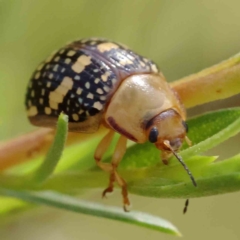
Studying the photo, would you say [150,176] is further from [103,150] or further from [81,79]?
[81,79]

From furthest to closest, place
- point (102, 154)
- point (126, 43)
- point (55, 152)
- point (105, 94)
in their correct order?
point (126, 43), point (105, 94), point (102, 154), point (55, 152)

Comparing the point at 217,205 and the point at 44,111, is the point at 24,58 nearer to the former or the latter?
the point at 44,111

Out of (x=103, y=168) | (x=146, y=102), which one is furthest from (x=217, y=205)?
(x=103, y=168)

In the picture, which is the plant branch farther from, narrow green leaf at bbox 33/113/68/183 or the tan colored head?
narrow green leaf at bbox 33/113/68/183

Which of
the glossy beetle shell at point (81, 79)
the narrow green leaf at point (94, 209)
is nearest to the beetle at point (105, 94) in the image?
the glossy beetle shell at point (81, 79)

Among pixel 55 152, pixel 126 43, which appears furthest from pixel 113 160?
pixel 126 43

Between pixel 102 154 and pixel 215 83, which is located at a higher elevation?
pixel 215 83

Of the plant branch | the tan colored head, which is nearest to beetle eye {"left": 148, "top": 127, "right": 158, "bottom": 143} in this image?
the tan colored head
